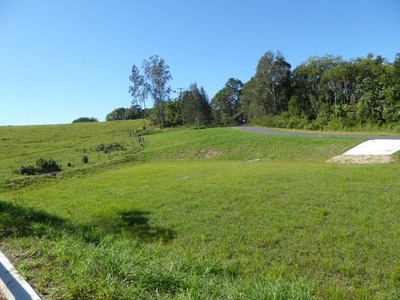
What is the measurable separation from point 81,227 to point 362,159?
13571 millimetres

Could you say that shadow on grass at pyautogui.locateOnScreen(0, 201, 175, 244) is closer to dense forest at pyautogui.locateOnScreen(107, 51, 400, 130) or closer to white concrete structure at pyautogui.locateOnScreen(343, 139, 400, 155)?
white concrete structure at pyautogui.locateOnScreen(343, 139, 400, 155)

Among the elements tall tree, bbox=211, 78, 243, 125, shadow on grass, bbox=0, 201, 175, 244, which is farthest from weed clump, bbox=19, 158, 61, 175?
tall tree, bbox=211, 78, 243, 125

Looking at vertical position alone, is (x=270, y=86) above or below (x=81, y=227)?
above

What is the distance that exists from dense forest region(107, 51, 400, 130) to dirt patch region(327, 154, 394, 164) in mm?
15033

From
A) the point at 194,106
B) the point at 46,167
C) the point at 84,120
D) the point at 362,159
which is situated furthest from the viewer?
the point at 84,120

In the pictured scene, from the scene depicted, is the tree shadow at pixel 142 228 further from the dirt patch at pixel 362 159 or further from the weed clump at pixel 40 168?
the weed clump at pixel 40 168

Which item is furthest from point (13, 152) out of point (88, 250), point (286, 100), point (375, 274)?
point (286, 100)

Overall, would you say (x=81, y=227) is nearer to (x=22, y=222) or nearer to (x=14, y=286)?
(x=22, y=222)

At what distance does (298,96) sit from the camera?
201ft

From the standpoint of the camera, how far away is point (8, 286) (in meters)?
3.23

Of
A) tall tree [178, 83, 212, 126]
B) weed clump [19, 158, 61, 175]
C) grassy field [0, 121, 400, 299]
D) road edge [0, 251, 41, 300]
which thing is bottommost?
weed clump [19, 158, 61, 175]

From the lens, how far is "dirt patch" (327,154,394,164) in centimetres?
1404

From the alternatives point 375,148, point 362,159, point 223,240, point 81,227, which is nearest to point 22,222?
point 81,227

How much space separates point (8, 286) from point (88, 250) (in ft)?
3.67
